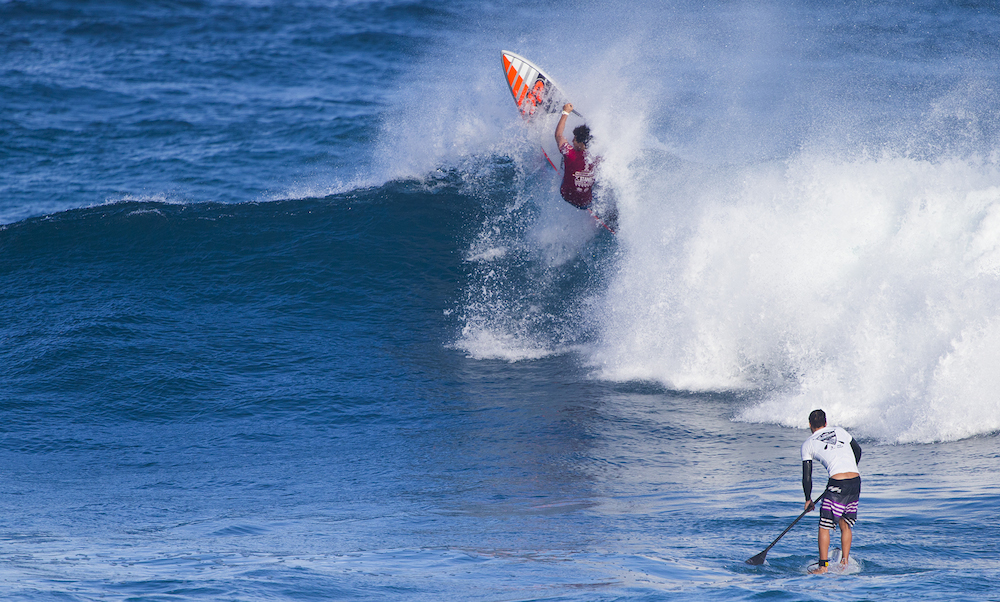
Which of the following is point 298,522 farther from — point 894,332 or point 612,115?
point 612,115

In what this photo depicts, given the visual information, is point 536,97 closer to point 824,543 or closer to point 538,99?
point 538,99

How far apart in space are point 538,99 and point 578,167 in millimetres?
1820

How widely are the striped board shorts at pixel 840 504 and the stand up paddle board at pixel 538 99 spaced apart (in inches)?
302

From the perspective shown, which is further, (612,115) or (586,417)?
(612,115)

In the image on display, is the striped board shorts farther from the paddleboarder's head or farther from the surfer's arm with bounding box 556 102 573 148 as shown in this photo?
the surfer's arm with bounding box 556 102 573 148

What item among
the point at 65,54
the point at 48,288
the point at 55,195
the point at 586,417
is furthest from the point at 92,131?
the point at 586,417

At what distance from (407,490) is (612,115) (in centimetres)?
657

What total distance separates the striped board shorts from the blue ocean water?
1.06 ft

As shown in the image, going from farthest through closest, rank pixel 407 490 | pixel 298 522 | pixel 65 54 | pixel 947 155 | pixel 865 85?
1. pixel 65 54
2. pixel 865 85
3. pixel 947 155
4. pixel 407 490
5. pixel 298 522

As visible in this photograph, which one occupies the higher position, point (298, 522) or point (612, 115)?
point (612, 115)

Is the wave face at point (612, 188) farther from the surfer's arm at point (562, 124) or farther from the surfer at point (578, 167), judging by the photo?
the surfer's arm at point (562, 124)

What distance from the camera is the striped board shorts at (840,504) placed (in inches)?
236

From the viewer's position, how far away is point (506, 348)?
11875 millimetres

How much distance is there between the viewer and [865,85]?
20.5 metres
